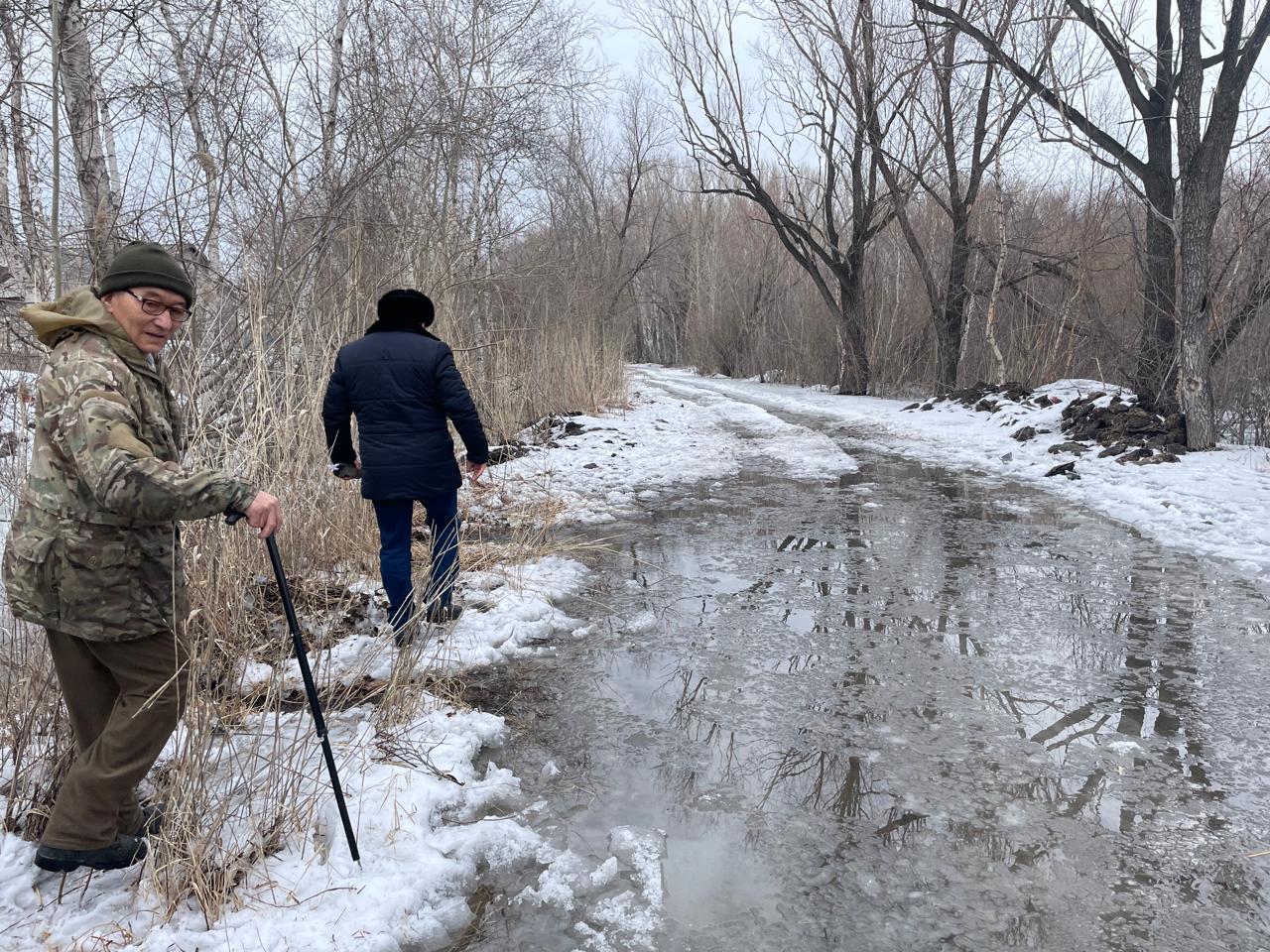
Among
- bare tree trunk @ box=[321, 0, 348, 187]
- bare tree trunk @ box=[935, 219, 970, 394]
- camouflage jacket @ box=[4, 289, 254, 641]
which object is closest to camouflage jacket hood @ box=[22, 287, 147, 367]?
camouflage jacket @ box=[4, 289, 254, 641]

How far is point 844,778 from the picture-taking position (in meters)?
2.86

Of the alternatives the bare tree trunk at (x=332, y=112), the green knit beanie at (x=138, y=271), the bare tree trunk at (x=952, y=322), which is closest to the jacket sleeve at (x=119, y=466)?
the green knit beanie at (x=138, y=271)

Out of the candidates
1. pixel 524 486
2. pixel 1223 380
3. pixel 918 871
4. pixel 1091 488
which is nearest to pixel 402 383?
pixel 918 871

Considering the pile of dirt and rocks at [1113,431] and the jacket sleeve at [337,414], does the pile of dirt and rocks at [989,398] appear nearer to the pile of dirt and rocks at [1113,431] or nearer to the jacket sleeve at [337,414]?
the pile of dirt and rocks at [1113,431]

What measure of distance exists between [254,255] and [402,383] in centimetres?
203

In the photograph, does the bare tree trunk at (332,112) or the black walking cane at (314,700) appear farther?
the bare tree trunk at (332,112)

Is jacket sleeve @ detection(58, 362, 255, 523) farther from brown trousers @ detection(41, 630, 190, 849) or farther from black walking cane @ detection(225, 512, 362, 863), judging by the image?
brown trousers @ detection(41, 630, 190, 849)

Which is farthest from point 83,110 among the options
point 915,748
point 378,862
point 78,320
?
point 915,748

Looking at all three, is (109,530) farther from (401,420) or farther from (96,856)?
(401,420)

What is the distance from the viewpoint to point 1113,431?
363 inches

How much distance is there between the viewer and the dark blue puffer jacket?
397cm

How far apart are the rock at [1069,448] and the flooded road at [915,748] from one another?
12.1ft

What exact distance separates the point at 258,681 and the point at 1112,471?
26.6 ft

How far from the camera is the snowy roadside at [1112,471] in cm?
590
